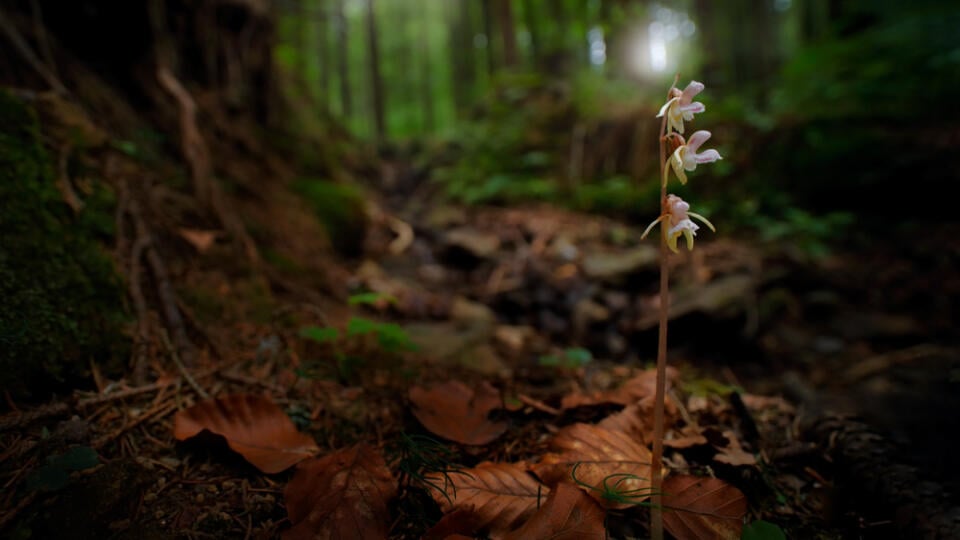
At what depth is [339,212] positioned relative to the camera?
463 centimetres

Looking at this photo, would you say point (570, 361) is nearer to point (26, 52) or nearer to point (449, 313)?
point (449, 313)

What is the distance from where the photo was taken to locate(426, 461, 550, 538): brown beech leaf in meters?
1.22

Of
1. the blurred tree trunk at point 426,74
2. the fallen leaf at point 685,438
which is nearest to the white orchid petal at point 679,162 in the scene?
the fallen leaf at point 685,438

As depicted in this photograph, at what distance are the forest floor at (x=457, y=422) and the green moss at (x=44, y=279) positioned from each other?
5.5 inches

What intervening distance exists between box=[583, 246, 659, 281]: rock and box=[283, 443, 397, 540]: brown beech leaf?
151 inches

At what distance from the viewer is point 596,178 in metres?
7.59

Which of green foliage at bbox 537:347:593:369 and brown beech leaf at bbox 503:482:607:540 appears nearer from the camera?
brown beech leaf at bbox 503:482:607:540

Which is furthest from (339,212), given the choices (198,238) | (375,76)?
(375,76)

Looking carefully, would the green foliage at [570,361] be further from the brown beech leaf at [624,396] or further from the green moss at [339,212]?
the green moss at [339,212]

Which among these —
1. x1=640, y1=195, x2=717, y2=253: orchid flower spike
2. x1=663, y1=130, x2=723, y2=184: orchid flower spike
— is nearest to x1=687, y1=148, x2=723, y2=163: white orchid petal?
x1=663, y1=130, x2=723, y2=184: orchid flower spike

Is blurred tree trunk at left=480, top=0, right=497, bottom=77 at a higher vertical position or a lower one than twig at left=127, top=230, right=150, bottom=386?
higher

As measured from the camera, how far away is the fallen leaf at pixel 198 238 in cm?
246

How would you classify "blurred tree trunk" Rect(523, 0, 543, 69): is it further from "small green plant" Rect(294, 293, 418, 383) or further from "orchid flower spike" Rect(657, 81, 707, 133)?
"orchid flower spike" Rect(657, 81, 707, 133)

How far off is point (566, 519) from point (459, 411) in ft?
2.18
